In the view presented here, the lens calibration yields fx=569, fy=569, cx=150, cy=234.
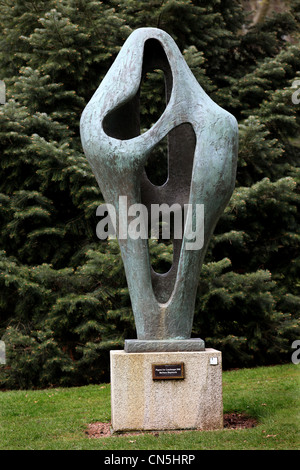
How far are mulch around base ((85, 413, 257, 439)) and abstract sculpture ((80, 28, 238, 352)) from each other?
814 mm

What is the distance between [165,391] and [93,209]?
484 cm

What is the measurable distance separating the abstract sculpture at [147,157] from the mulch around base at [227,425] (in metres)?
0.81

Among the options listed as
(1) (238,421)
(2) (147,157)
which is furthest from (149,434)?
(2) (147,157)

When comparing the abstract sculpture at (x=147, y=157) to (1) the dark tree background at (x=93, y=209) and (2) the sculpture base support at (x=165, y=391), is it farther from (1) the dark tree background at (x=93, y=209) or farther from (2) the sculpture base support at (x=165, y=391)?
(1) the dark tree background at (x=93, y=209)

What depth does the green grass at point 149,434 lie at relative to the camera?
4684 millimetres

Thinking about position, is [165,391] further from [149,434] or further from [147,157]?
[147,157]

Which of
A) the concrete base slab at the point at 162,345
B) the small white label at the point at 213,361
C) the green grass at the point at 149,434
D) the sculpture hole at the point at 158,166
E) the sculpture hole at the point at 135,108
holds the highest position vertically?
the sculpture hole at the point at 135,108

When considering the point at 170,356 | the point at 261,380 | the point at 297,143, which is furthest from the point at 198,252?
the point at 297,143

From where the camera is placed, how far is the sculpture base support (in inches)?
199

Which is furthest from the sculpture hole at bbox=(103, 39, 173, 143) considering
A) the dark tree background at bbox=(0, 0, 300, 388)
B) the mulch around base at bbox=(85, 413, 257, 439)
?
the mulch around base at bbox=(85, 413, 257, 439)

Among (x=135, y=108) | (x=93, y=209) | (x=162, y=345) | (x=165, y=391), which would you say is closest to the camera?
(x=165, y=391)

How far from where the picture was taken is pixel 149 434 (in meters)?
4.92

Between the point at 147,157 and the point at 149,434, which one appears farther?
the point at 147,157

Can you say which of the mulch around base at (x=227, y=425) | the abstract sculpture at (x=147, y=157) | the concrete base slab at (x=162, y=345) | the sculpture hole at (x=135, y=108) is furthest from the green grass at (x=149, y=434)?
the sculpture hole at (x=135, y=108)
